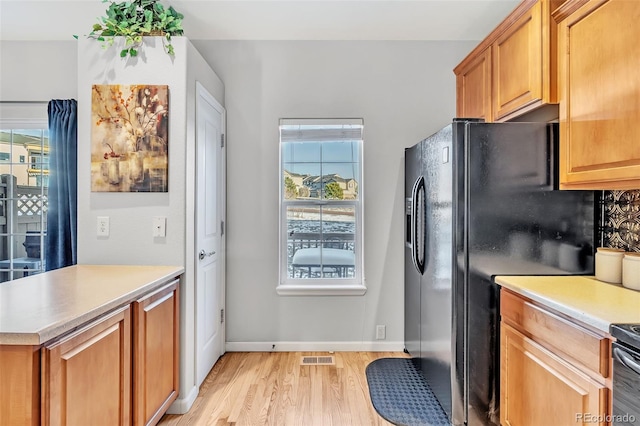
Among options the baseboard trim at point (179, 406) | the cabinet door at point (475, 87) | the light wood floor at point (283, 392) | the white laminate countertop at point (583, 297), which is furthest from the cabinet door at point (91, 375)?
the cabinet door at point (475, 87)

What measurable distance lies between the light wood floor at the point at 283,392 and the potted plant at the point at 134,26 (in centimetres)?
221

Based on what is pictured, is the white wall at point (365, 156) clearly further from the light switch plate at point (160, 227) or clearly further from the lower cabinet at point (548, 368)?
the lower cabinet at point (548, 368)

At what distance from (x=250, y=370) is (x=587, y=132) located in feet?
8.59

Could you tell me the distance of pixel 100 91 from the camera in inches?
83.7

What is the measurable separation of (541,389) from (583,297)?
1.43 ft

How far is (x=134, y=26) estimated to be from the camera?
2.10m

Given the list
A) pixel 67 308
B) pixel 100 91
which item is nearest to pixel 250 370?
pixel 67 308

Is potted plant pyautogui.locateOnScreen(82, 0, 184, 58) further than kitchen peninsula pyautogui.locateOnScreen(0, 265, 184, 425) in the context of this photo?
Yes

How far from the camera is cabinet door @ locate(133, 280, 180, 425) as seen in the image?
167cm

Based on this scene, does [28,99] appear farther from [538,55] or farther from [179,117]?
[538,55]

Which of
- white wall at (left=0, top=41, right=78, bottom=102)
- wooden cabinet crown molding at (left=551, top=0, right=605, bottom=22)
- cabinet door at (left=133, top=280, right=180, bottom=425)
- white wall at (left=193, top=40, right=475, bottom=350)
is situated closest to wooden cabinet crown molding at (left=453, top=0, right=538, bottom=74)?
wooden cabinet crown molding at (left=551, top=0, right=605, bottom=22)

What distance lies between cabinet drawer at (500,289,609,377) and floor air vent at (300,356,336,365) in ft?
4.94

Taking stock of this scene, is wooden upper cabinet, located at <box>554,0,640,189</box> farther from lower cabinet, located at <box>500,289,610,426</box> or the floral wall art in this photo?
the floral wall art

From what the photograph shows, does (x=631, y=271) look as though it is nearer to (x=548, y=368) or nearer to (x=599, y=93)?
(x=548, y=368)
